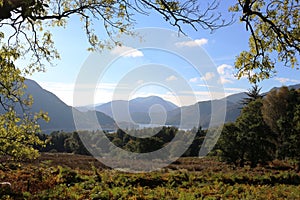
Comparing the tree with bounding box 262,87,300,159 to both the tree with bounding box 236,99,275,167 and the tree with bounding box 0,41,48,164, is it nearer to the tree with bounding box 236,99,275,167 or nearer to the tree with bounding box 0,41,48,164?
the tree with bounding box 236,99,275,167

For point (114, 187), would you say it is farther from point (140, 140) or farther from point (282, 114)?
point (140, 140)

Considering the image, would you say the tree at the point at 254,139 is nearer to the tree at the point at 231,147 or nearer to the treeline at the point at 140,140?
the tree at the point at 231,147

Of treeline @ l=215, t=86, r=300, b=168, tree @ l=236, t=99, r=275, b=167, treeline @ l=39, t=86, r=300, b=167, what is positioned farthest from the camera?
tree @ l=236, t=99, r=275, b=167

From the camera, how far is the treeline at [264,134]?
1750 inches

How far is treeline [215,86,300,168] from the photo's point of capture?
146 feet

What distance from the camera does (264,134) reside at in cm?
4772

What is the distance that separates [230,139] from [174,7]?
41548mm

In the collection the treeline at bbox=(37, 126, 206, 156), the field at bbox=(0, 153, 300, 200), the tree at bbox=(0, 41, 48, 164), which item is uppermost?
the tree at bbox=(0, 41, 48, 164)

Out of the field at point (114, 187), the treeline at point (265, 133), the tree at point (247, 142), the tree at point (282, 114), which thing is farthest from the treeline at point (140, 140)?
the field at point (114, 187)

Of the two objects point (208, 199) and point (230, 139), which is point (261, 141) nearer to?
point (230, 139)

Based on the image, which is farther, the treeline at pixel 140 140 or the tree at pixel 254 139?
the treeline at pixel 140 140

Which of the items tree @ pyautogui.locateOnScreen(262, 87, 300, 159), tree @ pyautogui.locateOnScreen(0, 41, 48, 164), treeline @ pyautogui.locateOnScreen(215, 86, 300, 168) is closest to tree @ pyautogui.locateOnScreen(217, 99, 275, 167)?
treeline @ pyautogui.locateOnScreen(215, 86, 300, 168)

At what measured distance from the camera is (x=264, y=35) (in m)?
10.2

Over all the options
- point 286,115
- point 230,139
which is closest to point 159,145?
point 230,139
